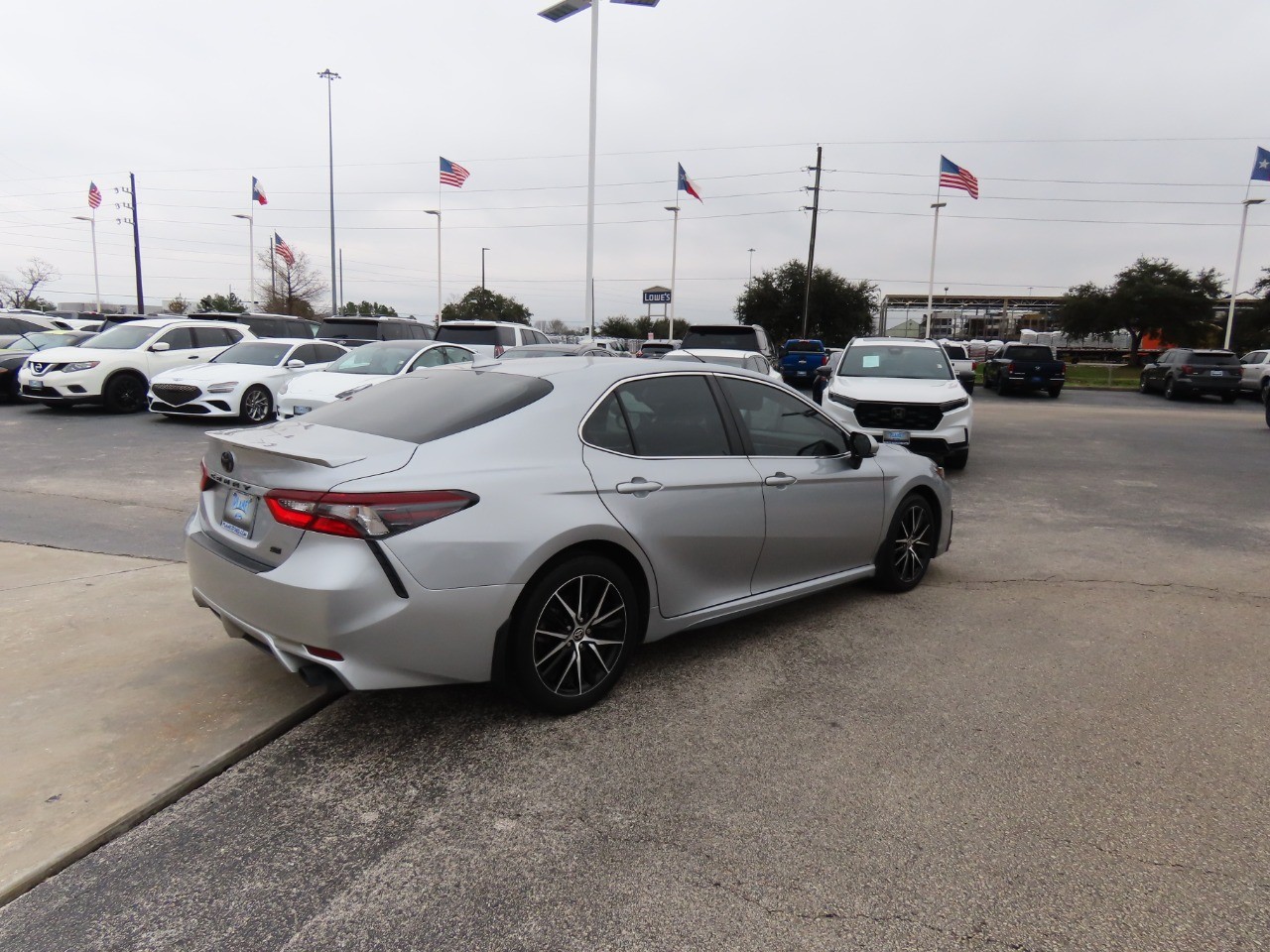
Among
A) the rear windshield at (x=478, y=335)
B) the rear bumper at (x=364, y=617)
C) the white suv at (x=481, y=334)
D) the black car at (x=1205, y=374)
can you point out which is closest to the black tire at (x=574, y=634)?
the rear bumper at (x=364, y=617)

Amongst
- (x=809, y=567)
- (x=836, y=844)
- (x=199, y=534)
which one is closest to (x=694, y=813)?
(x=836, y=844)

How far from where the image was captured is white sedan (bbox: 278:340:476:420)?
11961 millimetres

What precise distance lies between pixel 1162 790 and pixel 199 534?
4.06 metres

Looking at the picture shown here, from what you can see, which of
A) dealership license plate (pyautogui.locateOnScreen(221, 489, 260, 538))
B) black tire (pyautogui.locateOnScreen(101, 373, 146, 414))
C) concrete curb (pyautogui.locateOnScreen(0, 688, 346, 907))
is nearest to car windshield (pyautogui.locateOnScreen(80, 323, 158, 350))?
black tire (pyautogui.locateOnScreen(101, 373, 146, 414))

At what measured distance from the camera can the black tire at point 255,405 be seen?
1352cm

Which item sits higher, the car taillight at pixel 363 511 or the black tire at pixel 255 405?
the car taillight at pixel 363 511

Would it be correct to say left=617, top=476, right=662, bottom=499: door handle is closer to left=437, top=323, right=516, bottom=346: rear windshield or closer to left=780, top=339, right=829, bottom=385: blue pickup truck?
left=437, top=323, right=516, bottom=346: rear windshield

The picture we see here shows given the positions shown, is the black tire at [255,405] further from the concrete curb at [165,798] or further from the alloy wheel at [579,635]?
the alloy wheel at [579,635]

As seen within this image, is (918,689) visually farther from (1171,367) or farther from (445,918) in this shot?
(1171,367)

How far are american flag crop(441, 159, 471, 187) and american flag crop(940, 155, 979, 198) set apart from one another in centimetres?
1908

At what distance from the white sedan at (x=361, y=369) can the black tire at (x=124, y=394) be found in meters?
3.10

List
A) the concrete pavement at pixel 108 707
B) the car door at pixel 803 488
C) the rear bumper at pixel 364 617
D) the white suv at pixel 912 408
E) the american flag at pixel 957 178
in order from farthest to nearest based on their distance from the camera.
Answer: the american flag at pixel 957 178 < the white suv at pixel 912 408 < the car door at pixel 803 488 < the rear bumper at pixel 364 617 < the concrete pavement at pixel 108 707

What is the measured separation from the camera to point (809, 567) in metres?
4.79

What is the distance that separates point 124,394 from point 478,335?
6.37 meters
